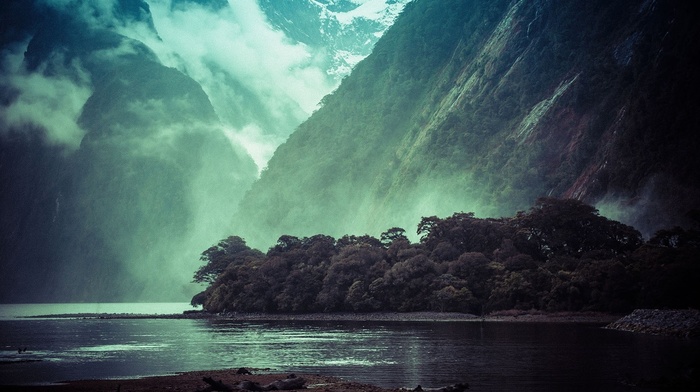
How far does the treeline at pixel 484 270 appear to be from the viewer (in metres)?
94.8

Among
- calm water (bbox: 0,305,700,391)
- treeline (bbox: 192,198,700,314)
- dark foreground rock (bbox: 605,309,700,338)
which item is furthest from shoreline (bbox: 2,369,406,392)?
treeline (bbox: 192,198,700,314)

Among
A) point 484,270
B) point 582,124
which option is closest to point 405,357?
point 484,270

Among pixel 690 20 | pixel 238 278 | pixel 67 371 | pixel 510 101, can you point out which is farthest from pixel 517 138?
pixel 67 371

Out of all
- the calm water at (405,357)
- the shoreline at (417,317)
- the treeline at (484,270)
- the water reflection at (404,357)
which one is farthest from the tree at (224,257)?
the water reflection at (404,357)

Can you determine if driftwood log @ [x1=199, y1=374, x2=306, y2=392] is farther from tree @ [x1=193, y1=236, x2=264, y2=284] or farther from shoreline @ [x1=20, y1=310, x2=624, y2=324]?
tree @ [x1=193, y1=236, x2=264, y2=284]

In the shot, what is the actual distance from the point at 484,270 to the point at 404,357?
67.9m

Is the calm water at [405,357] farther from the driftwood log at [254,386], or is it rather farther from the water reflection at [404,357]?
→ the driftwood log at [254,386]

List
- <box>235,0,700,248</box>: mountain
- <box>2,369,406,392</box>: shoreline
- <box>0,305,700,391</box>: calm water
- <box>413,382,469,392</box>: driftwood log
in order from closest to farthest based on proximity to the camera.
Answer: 1. <box>413,382,469,392</box>: driftwood log
2. <box>2,369,406,392</box>: shoreline
3. <box>0,305,700,391</box>: calm water
4. <box>235,0,700,248</box>: mountain

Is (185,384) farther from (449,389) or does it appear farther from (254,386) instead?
(449,389)

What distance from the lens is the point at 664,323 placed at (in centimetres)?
6856

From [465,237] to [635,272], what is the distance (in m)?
41.4

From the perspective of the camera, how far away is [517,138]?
178 m

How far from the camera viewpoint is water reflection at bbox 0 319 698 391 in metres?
39.3

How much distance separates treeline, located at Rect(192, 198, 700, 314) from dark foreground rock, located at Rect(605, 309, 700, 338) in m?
11.4
